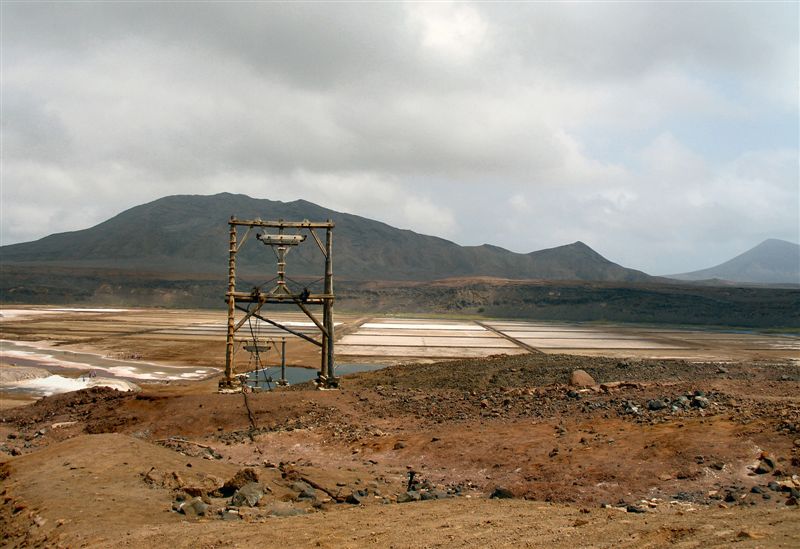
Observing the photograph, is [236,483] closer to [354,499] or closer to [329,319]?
[354,499]

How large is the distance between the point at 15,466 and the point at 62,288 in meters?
135

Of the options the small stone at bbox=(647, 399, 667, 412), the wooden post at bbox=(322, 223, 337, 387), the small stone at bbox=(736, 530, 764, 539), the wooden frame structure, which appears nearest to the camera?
the small stone at bbox=(736, 530, 764, 539)

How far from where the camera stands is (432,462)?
40.5 ft

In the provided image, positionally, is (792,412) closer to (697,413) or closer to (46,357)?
(697,413)

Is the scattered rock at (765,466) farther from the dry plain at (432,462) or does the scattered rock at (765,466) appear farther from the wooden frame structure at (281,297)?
the wooden frame structure at (281,297)

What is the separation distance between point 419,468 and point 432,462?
1.12 feet

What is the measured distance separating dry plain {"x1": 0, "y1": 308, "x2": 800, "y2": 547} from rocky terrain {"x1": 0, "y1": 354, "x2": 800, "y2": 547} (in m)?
0.04

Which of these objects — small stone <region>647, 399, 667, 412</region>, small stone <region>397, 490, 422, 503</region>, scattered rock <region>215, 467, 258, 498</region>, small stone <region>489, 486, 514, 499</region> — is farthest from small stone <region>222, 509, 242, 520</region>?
small stone <region>647, 399, 667, 412</region>

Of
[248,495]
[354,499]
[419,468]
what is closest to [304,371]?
[419,468]

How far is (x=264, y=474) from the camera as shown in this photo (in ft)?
33.7

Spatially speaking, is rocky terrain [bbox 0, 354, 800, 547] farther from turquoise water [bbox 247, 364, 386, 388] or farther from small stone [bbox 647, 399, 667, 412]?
turquoise water [bbox 247, 364, 386, 388]

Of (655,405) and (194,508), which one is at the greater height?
(655,405)

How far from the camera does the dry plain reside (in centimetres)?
759

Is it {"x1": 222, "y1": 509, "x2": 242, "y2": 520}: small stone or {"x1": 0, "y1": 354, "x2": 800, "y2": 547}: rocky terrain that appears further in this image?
{"x1": 222, "y1": 509, "x2": 242, "y2": 520}: small stone
